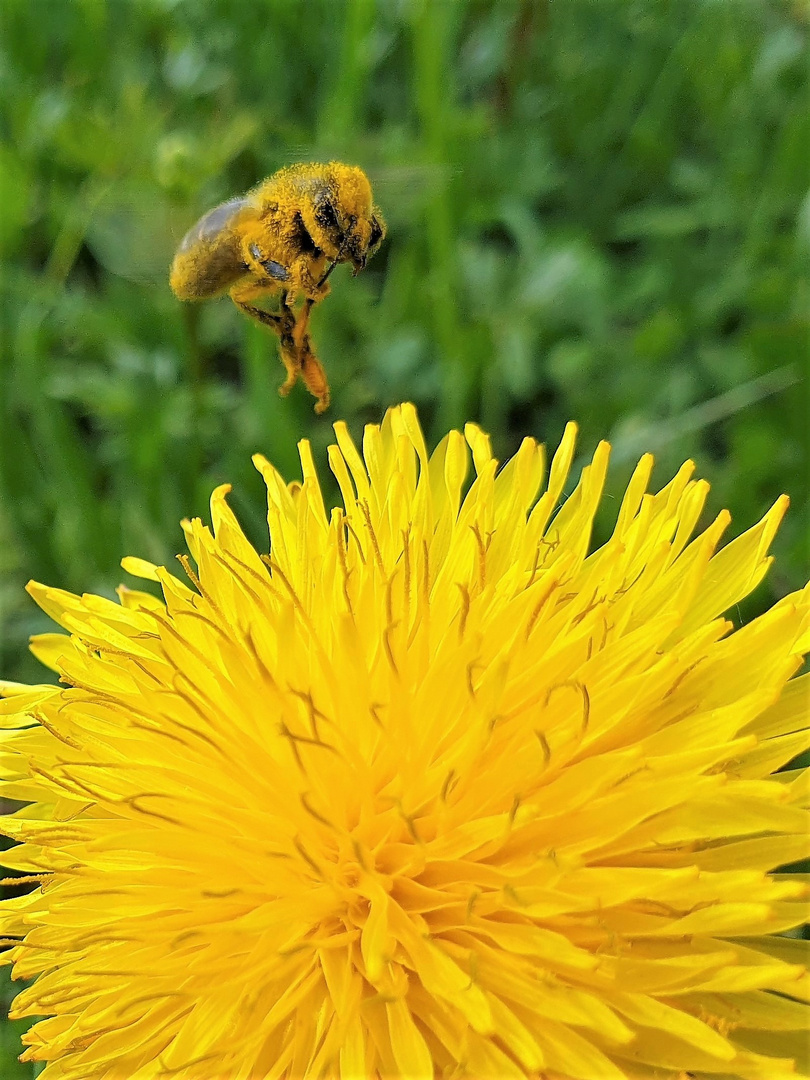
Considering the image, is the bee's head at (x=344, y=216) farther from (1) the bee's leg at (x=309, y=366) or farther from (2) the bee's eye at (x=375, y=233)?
(1) the bee's leg at (x=309, y=366)

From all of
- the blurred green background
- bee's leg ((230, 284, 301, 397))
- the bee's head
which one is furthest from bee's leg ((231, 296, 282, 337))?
the blurred green background

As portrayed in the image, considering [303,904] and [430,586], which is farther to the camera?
[430,586]

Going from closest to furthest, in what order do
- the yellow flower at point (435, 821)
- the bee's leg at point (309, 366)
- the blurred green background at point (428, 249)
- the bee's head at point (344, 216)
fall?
1. the yellow flower at point (435, 821)
2. the bee's head at point (344, 216)
3. the bee's leg at point (309, 366)
4. the blurred green background at point (428, 249)

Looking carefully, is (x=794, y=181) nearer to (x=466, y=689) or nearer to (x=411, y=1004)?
(x=466, y=689)

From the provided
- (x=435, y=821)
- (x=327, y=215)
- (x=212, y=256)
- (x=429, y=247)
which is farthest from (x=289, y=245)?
(x=429, y=247)

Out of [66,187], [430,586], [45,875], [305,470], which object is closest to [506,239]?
[66,187]

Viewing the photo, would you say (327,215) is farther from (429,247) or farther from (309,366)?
(429,247)

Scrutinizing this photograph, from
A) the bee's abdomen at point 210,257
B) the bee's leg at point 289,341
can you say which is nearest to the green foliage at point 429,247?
the bee's abdomen at point 210,257

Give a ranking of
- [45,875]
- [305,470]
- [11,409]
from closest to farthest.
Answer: [45,875], [305,470], [11,409]
